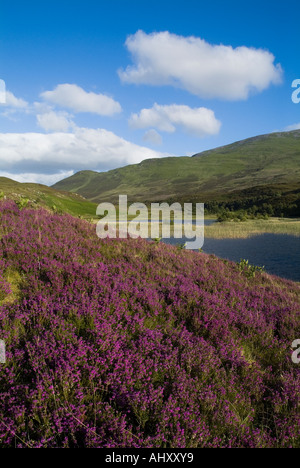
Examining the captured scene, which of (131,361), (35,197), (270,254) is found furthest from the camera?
(35,197)

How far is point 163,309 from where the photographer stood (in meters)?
4.55

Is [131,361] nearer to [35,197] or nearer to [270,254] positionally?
[270,254]

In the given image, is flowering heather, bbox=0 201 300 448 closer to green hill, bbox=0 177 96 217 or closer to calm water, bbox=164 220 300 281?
green hill, bbox=0 177 96 217

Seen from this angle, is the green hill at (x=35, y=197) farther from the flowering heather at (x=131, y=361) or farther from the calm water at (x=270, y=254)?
the calm water at (x=270, y=254)

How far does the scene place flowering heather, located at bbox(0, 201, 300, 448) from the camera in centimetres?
232

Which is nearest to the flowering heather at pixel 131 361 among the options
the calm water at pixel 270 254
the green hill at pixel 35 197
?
the green hill at pixel 35 197

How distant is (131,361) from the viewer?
299 centimetres

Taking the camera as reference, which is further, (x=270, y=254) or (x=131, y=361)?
(x=270, y=254)

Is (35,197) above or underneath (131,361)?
above

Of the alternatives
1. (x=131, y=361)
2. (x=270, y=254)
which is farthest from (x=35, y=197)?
(x=131, y=361)

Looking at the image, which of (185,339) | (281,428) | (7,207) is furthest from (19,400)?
(7,207)

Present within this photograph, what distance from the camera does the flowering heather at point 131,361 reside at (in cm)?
232

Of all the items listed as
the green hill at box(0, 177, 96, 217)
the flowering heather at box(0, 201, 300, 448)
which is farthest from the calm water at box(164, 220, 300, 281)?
the green hill at box(0, 177, 96, 217)
